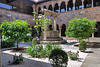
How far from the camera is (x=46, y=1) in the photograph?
17766 mm

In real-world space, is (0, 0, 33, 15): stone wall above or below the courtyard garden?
above

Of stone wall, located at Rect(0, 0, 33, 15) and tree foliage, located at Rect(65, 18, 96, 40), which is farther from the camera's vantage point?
stone wall, located at Rect(0, 0, 33, 15)

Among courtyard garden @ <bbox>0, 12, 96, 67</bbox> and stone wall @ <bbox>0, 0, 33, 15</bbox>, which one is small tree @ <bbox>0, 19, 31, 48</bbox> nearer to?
courtyard garden @ <bbox>0, 12, 96, 67</bbox>

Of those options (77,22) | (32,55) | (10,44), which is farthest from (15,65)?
(77,22)

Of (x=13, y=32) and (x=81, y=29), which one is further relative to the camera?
(x=81, y=29)

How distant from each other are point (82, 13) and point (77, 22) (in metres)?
6.68

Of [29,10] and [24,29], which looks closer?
[24,29]

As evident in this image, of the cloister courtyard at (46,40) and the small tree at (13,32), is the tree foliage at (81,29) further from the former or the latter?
the small tree at (13,32)

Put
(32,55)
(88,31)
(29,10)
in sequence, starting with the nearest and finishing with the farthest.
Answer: (32,55) < (88,31) < (29,10)

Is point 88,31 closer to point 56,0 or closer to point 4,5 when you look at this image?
point 56,0

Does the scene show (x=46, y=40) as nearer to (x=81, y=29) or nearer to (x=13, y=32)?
(x=81, y=29)

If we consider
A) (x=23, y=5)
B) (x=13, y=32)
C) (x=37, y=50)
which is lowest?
(x=37, y=50)

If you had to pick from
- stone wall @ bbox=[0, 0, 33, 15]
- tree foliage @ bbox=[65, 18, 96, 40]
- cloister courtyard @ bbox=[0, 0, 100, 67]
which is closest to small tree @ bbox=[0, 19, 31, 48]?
cloister courtyard @ bbox=[0, 0, 100, 67]

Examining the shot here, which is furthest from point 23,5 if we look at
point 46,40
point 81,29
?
point 81,29
